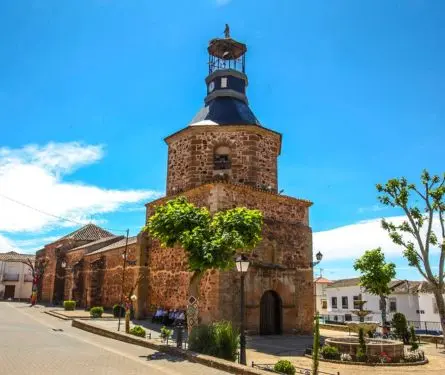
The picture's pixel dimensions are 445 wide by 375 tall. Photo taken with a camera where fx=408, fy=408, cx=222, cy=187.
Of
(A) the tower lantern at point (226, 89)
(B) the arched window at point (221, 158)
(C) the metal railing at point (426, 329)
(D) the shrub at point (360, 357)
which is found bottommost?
(C) the metal railing at point (426, 329)

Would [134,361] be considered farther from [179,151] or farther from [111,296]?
[111,296]

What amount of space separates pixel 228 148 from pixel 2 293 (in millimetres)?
56592

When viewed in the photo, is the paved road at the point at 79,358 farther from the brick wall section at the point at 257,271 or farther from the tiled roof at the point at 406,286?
the tiled roof at the point at 406,286

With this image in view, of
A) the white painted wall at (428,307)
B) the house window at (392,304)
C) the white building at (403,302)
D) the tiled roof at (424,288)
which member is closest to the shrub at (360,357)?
the white building at (403,302)

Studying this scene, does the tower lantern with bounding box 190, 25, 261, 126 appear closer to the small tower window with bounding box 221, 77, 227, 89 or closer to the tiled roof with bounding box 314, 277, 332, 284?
the small tower window with bounding box 221, 77, 227, 89

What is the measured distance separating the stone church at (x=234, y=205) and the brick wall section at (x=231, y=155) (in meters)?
0.05

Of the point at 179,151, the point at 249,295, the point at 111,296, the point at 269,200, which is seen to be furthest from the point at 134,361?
the point at 111,296

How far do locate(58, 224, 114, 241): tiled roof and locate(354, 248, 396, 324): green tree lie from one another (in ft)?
89.4

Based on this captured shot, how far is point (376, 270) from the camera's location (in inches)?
934

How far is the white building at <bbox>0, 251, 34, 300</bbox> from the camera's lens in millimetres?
62000

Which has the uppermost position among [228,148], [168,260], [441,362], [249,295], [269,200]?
[228,148]

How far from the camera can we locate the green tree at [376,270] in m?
23.6

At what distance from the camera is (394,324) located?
720 inches

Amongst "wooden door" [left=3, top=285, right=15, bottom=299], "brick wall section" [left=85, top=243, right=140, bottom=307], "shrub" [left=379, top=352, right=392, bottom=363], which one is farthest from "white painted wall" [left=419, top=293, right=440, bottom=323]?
"wooden door" [left=3, top=285, right=15, bottom=299]
